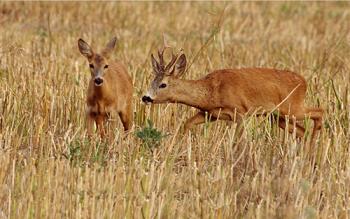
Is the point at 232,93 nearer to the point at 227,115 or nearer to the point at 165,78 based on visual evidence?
the point at 227,115

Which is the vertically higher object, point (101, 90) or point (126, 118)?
point (101, 90)

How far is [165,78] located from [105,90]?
796 mm

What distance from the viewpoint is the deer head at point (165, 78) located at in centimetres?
850

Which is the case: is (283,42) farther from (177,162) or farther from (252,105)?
(177,162)

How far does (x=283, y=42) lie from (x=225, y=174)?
895cm

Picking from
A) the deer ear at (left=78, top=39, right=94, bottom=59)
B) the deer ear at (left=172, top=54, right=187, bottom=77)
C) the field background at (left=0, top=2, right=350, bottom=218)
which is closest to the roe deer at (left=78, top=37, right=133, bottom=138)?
the deer ear at (left=78, top=39, right=94, bottom=59)

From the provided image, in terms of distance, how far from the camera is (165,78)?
28.2 feet

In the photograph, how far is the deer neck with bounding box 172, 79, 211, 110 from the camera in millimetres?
8695

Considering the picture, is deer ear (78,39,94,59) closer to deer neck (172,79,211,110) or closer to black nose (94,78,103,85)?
black nose (94,78,103,85)

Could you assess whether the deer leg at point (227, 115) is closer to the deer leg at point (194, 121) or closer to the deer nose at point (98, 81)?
the deer leg at point (194, 121)

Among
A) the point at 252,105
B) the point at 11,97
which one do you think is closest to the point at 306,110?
the point at 252,105

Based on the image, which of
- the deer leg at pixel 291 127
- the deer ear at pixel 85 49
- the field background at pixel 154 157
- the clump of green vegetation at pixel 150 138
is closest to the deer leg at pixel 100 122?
the field background at pixel 154 157

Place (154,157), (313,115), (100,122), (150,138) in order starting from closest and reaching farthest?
(154,157), (150,138), (313,115), (100,122)

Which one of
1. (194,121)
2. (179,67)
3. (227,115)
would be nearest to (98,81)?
(179,67)
